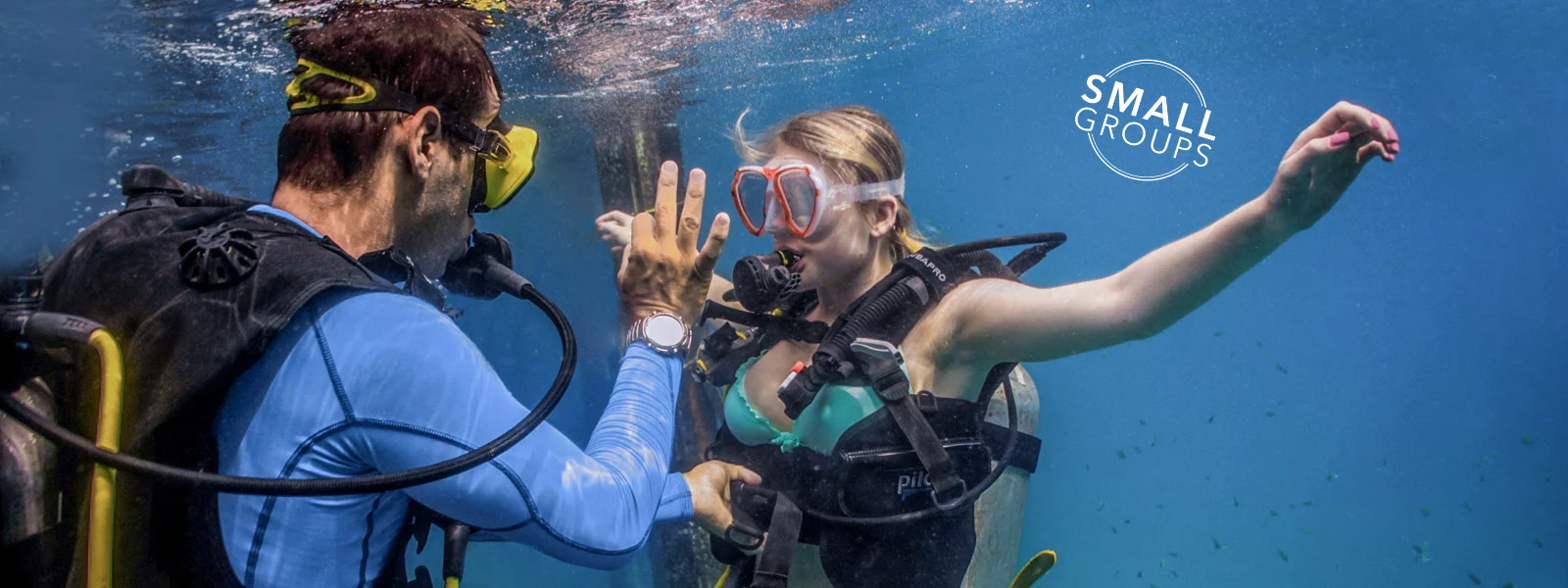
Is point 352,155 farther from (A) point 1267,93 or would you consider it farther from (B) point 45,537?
(A) point 1267,93

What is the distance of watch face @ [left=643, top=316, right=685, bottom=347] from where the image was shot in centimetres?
253

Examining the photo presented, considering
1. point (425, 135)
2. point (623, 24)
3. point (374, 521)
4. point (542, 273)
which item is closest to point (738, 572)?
point (374, 521)

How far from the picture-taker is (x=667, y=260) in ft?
8.21

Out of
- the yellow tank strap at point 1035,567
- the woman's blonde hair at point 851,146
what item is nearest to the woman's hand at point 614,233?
the woman's blonde hair at point 851,146

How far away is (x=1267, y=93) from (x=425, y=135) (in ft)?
72.8

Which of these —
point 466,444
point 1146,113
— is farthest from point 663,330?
point 1146,113

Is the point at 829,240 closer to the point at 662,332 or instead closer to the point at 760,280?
the point at 760,280

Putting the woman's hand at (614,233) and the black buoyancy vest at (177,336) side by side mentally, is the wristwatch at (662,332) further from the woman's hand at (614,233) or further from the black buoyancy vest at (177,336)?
the woman's hand at (614,233)

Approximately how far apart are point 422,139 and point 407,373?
2.73 feet

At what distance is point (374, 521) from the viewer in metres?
1.79

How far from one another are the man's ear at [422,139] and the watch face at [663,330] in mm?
823

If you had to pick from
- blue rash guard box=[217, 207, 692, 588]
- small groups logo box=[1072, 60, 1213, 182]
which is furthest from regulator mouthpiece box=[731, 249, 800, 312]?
small groups logo box=[1072, 60, 1213, 182]

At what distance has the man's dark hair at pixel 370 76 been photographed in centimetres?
204

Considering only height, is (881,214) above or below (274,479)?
below
